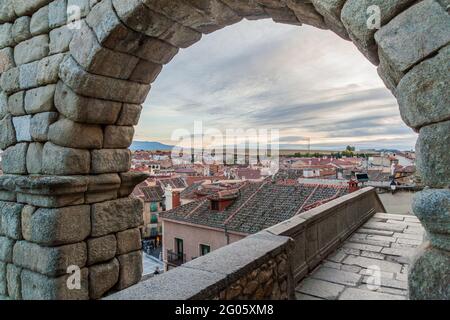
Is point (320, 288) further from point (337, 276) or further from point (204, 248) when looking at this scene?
point (204, 248)

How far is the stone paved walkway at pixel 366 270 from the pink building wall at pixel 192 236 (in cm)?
647

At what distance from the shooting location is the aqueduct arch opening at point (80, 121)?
2.50 m

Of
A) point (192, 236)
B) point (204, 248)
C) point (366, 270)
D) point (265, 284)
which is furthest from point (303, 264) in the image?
point (192, 236)

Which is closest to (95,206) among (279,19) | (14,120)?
(14,120)

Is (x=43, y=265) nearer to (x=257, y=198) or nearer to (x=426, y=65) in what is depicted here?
(x=426, y=65)

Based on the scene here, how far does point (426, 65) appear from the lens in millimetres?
1206

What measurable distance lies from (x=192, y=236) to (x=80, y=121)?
10.8 meters

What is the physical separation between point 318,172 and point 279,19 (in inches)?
794

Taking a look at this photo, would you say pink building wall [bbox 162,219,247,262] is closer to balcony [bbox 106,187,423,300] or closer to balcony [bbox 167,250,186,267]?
balcony [bbox 167,250,186,267]

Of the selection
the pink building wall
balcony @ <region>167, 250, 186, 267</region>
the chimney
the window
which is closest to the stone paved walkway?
the pink building wall

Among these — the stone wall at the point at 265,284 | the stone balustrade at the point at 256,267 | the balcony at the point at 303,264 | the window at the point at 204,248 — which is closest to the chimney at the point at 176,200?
the window at the point at 204,248

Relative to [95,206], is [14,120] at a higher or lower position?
higher

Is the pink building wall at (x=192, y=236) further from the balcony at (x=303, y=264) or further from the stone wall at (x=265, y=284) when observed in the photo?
the stone wall at (x=265, y=284)

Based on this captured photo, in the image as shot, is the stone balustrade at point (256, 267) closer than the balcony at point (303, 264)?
Yes
